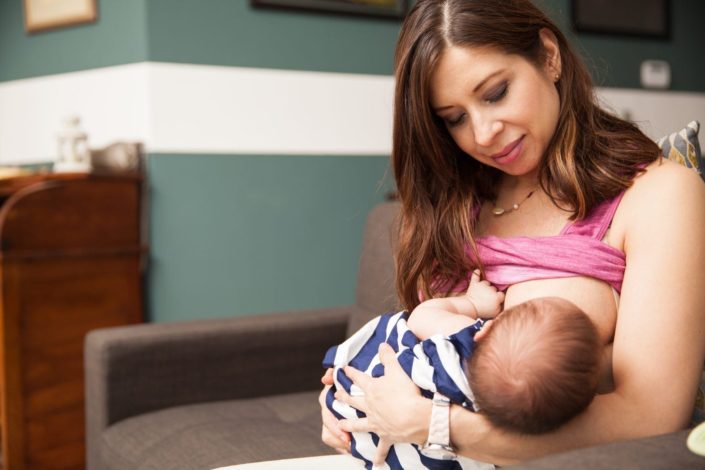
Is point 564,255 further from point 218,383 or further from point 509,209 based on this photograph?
point 218,383

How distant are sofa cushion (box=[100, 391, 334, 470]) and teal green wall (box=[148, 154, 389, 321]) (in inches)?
40.5

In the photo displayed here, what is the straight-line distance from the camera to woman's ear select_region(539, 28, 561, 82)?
1.40m

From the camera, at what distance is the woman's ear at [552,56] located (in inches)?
55.2

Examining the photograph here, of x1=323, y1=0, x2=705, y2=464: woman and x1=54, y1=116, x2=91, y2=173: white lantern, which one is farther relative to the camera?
x1=54, y1=116, x2=91, y2=173: white lantern

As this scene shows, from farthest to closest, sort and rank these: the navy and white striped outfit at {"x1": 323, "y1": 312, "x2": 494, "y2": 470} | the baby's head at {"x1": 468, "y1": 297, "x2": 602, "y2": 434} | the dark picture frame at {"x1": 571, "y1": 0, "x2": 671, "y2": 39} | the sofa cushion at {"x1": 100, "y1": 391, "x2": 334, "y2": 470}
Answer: the dark picture frame at {"x1": 571, "y1": 0, "x2": 671, "y2": 39} < the sofa cushion at {"x1": 100, "y1": 391, "x2": 334, "y2": 470} < the navy and white striped outfit at {"x1": 323, "y1": 312, "x2": 494, "y2": 470} < the baby's head at {"x1": 468, "y1": 297, "x2": 602, "y2": 434}

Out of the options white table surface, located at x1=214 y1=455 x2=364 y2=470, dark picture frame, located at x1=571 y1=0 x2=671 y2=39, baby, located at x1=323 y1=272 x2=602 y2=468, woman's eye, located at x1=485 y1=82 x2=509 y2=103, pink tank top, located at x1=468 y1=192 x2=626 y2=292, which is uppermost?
dark picture frame, located at x1=571 y1=0 x2=671 y2=39

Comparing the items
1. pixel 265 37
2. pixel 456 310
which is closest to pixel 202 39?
pixel 265 37

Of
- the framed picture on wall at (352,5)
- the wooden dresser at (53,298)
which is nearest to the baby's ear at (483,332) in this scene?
the wooden dresser at (53,298)

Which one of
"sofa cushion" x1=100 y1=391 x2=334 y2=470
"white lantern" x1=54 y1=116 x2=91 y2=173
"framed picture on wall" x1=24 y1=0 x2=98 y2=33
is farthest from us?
"framed picture on wall" x1=24 y1=0 x2=98 y2=33

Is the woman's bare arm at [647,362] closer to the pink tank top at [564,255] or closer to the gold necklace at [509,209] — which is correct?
the pink tank top at [564,255]

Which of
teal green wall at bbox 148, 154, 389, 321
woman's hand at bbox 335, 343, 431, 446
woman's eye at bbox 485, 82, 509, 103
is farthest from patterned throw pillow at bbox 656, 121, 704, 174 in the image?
teal green wall at bbox 148, 154, 389, 321

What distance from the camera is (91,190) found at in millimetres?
2637

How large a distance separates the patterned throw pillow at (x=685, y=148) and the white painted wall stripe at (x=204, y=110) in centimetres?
140

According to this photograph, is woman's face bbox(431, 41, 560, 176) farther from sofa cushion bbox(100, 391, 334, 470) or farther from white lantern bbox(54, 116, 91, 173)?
white lantern bbox(54, 116, 91, 173)
